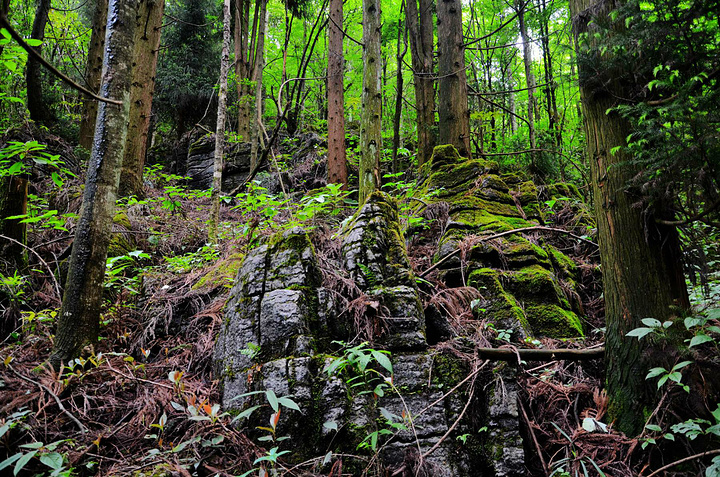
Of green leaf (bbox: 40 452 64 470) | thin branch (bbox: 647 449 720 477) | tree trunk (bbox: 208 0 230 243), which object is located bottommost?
thin branch (bbox: 647 449 720 477)

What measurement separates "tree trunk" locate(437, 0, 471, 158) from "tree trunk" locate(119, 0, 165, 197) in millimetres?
6305

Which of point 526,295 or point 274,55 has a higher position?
point 274,55

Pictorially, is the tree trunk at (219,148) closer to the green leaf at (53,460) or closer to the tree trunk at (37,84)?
the green leaf at (53,460)

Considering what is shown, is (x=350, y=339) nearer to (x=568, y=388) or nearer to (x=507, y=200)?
(x=568, y=388)

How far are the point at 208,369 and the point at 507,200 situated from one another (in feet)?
15.5

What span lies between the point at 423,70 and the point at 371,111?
19.5ft

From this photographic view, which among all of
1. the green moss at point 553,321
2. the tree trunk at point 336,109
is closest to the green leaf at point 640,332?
the green moss at point 553,321

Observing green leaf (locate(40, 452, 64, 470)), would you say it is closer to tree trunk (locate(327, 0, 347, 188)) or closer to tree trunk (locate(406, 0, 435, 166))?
tree trunk (locate(327, 0, 347, 188))

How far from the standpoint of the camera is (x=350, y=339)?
301 cm

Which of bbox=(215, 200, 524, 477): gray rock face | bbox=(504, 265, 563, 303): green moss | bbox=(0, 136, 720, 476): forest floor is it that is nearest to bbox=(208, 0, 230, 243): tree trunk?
bbox=(0, 136, 720, 476): forest floor

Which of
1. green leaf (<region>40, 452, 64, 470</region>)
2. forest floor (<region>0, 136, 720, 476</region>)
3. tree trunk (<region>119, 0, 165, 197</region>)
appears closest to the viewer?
green leaf (<region>40, 452, 64, 470</region>)

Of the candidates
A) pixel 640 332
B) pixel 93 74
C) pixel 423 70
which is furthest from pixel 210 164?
pixel 640 332

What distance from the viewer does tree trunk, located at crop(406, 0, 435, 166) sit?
9.71 m

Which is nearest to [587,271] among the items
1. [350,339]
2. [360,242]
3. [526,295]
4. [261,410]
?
[526,295]
